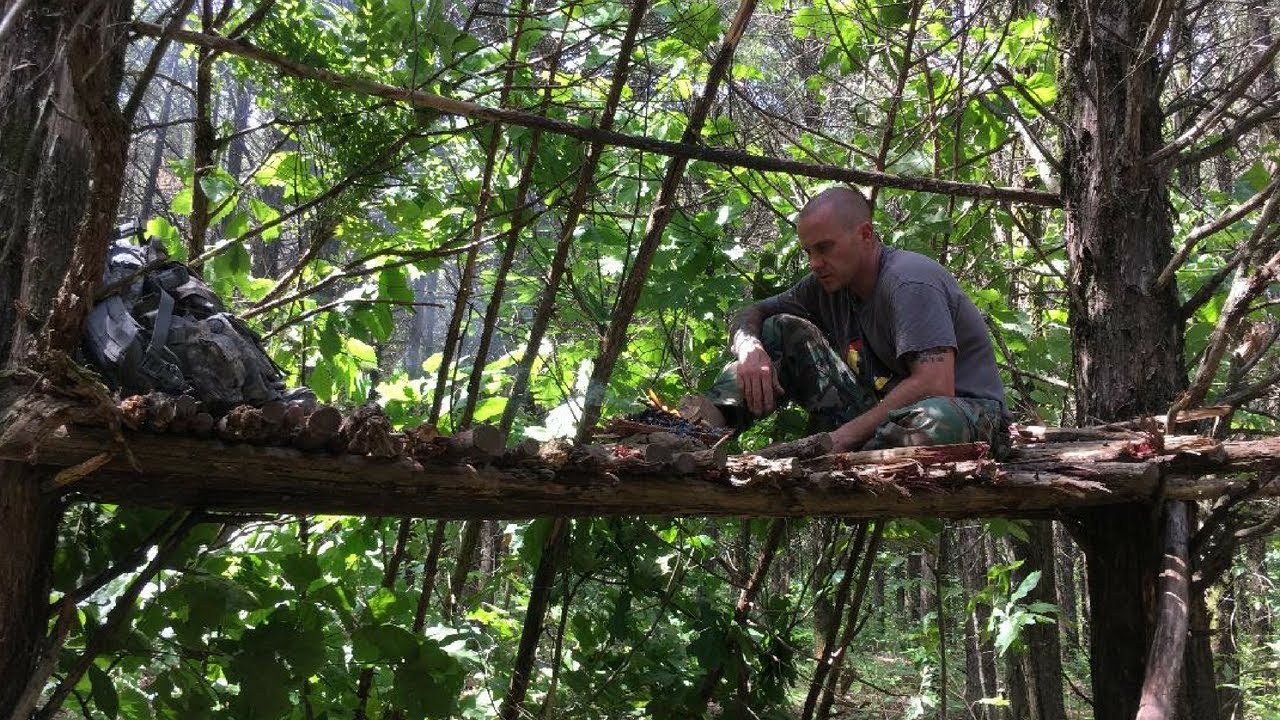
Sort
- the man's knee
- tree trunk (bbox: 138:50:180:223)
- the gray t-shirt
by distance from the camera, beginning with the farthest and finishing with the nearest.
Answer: tree trunk (bbox: 138:50:180:223), the gray t-shirt, the man's knee

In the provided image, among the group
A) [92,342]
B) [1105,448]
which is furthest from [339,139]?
[1105,448]

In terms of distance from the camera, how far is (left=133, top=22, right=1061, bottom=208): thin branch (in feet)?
8.02

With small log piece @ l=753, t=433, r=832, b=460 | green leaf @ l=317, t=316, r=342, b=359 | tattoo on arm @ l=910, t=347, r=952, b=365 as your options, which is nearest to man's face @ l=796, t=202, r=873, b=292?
tattoo on arm @ l=910, t=347, r=952, b=365

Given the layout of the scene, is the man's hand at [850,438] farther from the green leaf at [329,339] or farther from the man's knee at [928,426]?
the green leaf at [329,339]

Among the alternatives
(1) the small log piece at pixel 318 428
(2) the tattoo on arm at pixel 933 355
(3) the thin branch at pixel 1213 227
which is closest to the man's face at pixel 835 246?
(2) the tattoo on arm at pixel 933 355

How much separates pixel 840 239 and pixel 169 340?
217cm

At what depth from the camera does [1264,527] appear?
2.85m

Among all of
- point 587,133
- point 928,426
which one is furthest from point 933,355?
point 587,133

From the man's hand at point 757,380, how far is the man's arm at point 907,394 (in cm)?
35

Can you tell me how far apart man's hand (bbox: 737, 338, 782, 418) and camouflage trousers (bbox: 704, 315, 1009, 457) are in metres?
0.05

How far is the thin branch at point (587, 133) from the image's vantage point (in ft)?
8.02

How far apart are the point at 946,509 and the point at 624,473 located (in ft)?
3.38

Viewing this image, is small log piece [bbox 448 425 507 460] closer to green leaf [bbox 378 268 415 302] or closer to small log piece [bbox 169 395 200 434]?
small log piece [bbox 169 395 200 434]

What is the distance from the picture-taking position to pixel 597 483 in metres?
2.29
